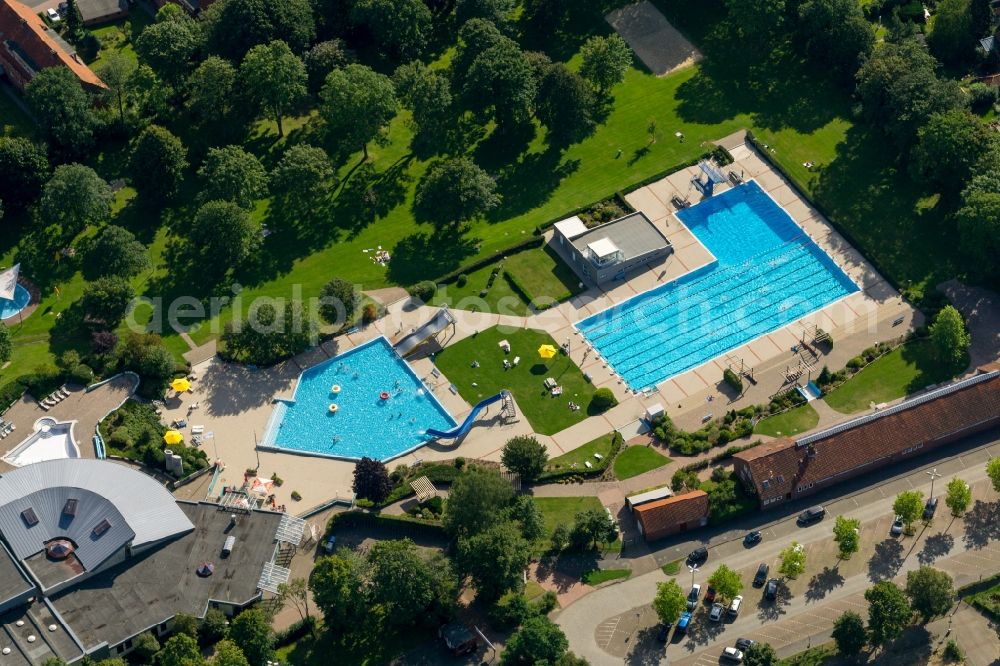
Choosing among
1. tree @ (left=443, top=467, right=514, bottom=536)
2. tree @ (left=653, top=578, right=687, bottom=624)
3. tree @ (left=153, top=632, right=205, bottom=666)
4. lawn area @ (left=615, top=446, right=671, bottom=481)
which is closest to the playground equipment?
tree @ (left=443, top=467, right=514, bottom=536)

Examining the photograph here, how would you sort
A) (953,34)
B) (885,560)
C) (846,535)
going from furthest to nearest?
(953,34) → (885,560) → (846,535)

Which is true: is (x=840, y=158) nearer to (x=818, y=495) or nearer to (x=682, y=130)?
(x=682, y=130)

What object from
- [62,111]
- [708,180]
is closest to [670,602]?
[708,180]

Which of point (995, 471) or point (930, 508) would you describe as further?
point (930, 508)

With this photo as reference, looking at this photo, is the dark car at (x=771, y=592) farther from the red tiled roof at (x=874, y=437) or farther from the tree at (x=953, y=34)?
the tree at (x=953, y=34)

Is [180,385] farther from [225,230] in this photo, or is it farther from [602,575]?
[602,575]

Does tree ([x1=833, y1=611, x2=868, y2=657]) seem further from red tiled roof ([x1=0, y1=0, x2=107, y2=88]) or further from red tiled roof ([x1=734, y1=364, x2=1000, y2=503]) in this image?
red tiled roof ([x1=0, y1=0, x2=107, y2=88])

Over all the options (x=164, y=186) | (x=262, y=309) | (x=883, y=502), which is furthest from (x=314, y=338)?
(x=883, y=502)
